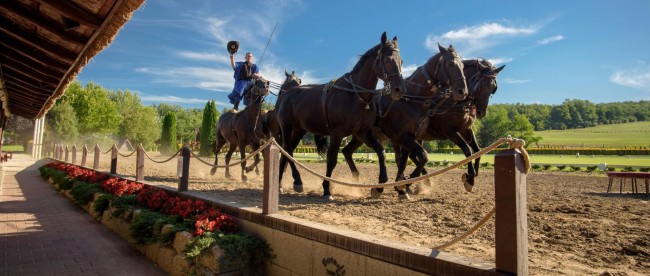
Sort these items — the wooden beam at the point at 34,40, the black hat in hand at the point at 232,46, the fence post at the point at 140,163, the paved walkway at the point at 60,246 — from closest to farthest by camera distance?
1. the wooden beam at the point at 34,40
2. the paved walkway at the point at 60,246
3. the fence post at the point at 140,163
4. the black hat in hand at the point at 232,46

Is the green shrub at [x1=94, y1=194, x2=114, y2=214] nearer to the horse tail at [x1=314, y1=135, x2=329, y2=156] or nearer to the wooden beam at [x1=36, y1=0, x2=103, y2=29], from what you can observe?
the horse tail at [x1=314, y1=135, x2=329, y2=156]

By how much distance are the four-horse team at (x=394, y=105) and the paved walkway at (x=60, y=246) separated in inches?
132

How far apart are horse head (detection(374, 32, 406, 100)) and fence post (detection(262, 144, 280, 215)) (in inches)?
88.5

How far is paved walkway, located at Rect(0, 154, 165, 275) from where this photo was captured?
184 inches

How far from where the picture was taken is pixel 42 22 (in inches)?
149

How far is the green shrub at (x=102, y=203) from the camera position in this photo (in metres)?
7.57

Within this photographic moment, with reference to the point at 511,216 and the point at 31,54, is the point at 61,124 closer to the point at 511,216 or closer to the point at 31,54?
the point at 31,54

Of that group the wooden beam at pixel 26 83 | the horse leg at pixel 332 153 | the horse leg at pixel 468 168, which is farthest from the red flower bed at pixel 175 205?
the horse leg at pixel 468 168

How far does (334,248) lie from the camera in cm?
333

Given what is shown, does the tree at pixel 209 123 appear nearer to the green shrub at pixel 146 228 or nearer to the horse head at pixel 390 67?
the green shrub at pixel 146 228

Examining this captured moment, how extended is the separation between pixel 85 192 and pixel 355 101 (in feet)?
23.5

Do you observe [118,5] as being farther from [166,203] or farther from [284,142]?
[284,142]

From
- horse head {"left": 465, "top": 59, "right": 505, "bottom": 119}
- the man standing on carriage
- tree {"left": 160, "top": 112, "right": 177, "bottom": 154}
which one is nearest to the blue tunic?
the man standing on carriage

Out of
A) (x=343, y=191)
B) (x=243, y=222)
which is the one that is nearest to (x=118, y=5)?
(x=243, y=222)
